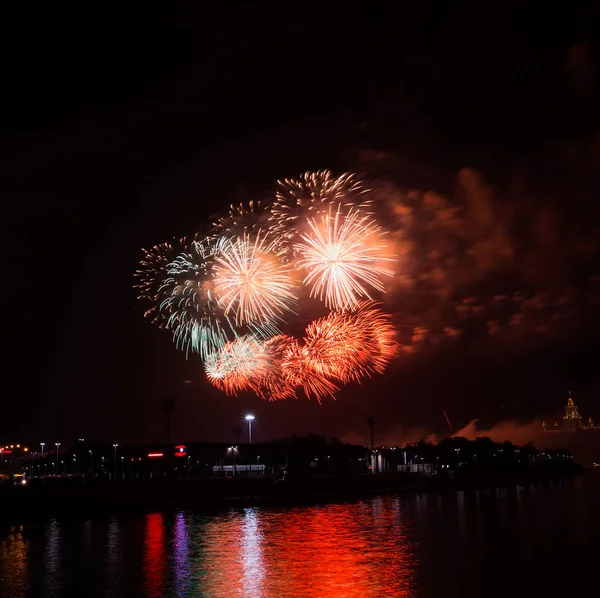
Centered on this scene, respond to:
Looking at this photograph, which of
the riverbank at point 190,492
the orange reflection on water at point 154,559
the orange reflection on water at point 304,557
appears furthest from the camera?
the riverbank at point 190,492

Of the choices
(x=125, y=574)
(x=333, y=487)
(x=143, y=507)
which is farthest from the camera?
(x=333, y=487)

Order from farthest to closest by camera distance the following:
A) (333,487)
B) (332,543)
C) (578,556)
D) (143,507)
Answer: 1. (333,487)
2. (143,507)
3. (332,543)
4. (578,556)

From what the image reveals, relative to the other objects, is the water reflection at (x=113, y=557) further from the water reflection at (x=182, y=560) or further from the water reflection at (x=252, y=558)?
the water reflection at (x=252, y=558)

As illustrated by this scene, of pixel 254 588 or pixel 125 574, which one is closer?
pixel 254 588

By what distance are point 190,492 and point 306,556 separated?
3513 centimetres

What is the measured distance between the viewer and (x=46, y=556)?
28438mm

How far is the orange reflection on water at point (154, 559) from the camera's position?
2106 centimetres

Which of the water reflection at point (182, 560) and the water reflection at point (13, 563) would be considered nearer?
the water reflection at point (182, 560)

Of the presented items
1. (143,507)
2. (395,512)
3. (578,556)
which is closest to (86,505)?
(143,507)

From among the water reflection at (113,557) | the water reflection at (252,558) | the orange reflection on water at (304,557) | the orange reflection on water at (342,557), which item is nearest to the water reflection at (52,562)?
the water reflection at (113,557)

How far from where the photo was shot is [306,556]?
26.8 meters

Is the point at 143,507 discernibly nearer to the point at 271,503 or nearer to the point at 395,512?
the point at 271,503

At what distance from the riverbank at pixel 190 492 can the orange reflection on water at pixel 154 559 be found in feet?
33.7

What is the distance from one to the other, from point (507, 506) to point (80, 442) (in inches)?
5712
